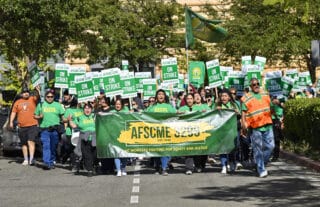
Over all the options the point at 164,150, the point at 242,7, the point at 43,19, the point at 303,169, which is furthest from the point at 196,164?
the point at 242,7

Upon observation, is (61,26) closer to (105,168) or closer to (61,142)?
(61,142)

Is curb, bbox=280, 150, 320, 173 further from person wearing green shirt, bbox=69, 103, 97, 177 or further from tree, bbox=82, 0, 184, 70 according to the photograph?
tree, bbox=82, 0, 184, 70

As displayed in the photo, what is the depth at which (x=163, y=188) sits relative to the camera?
14734 millimetres

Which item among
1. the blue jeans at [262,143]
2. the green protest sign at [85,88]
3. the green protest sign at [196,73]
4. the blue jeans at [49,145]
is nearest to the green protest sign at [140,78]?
the green protest sign at [196,73]

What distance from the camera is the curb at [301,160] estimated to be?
56.8ft

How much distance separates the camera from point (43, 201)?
1337 centimetres

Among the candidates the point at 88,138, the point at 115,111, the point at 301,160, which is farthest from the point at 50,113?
the point at 301,160

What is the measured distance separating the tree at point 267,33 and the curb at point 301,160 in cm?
1246

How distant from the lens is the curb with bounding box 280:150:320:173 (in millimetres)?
17314

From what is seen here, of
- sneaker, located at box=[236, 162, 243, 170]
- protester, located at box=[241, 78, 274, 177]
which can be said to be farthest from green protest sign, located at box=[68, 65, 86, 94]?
protester, located at box=[241, 78, 274, 177]

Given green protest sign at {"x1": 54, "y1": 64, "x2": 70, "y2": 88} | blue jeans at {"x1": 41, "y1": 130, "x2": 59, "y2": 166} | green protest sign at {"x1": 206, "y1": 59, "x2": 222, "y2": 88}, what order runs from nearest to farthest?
→ 1. blue jeans at {"x1": 41, "y1": 130, "x2": 59, "y2": 166}
2. green protest sign at {"x1": 206, "y1": 59, "x2": 222, "y2": 88}
3. green protest sign at {"x1": 54, "y1": 64, "x2": 70, "y2": 88}

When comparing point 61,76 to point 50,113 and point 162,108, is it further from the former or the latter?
point 162,108

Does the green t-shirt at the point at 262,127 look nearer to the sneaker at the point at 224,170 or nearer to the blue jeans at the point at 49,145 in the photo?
the sneaker at the point at 224,170

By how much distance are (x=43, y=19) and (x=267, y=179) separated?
32.3ft
